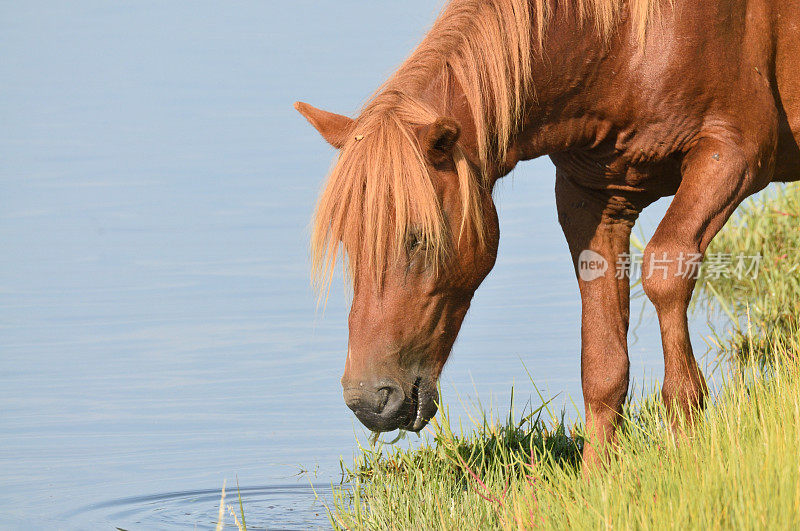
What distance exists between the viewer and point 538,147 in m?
4.70

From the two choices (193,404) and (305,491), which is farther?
(193,404)

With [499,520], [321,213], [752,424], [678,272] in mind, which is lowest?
[499,520]

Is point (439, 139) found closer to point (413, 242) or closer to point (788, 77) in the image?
point (413, 242)

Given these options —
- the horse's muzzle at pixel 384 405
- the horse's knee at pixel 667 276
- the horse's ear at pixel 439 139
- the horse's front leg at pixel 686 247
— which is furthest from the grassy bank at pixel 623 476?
the horse's ear at pixel 439 139

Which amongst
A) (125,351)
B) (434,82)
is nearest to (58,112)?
(125,351)

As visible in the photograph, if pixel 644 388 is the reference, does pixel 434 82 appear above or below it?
above

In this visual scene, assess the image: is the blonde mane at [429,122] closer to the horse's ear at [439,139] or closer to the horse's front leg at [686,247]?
the horse's ear at [439,139]

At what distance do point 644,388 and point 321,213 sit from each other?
8.36 feet

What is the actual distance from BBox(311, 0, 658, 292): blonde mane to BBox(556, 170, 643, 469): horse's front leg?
Answer: 2.85 ft

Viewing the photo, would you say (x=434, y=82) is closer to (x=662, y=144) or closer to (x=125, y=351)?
(x=662, y=144)

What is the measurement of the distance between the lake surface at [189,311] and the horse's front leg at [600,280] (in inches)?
37.3

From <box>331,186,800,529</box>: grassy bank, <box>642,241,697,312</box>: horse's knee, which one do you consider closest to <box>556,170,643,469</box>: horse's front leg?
<box>331,186,800,529</box>: grassy bank

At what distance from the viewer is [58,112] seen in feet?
49.5

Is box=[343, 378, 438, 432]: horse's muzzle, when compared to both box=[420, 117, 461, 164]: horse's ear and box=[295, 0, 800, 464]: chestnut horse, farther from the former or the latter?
box=[420, 117, 461, 164]: horse's ear
